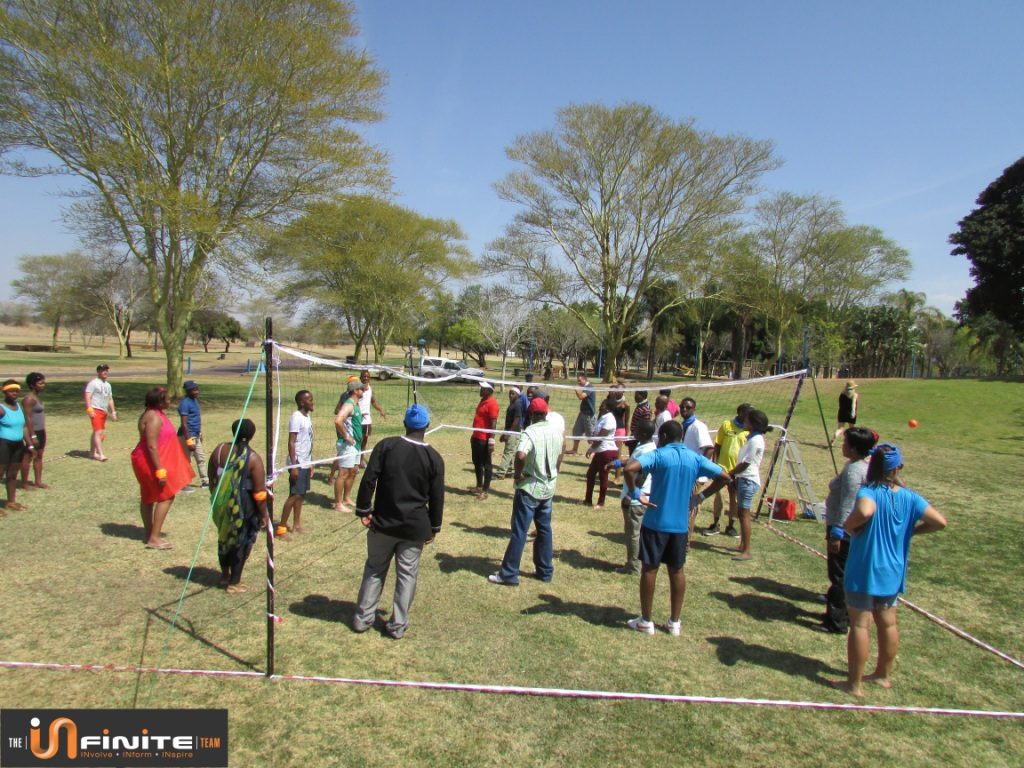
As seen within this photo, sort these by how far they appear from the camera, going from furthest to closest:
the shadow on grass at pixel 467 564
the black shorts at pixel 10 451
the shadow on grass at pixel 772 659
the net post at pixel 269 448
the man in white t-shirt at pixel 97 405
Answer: the man in white t-shirt at pixel 97 405
the black shorts at pixel 10 451
the shadow on grass at pixel 467 564
the shadow on grass at pixel 772 659
the net post at pixel 269 448

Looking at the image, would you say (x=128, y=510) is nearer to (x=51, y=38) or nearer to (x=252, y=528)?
(x=252, y=528)

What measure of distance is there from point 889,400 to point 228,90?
3060 cm

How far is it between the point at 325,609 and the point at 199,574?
1.59 meters

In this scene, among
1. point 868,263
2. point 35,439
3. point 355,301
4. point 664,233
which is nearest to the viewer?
point 35,439

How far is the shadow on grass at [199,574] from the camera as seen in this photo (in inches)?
219

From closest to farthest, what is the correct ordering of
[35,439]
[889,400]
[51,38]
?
[35,439] → [51,38] → [889,400]

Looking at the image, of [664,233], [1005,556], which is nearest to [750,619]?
[1005,556]

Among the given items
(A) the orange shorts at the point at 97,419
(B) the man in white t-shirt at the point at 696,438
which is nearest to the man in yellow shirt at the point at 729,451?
(B) the man in white t-shirt at the point at 696,438

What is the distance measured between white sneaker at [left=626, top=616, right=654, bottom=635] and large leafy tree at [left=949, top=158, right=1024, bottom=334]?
41.9m

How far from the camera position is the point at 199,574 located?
5762mm

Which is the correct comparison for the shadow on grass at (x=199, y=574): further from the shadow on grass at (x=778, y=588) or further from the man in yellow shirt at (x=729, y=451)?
the man in yellow shirt at (x=729, y=451)

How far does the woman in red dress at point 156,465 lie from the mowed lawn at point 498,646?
1.24ft

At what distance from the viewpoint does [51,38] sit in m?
15.3

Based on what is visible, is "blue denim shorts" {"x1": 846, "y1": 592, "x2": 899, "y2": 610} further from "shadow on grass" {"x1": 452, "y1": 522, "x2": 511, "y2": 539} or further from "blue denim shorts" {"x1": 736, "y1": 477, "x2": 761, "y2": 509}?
"shadow on grass" {"x1": 452, "y1": 522, "x2": 511, "y2": 539}
